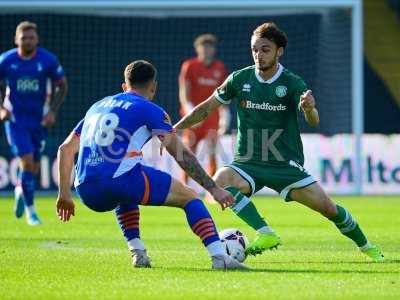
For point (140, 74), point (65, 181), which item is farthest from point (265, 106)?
point (65, 181)

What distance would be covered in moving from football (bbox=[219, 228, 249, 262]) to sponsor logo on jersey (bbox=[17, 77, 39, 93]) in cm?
625

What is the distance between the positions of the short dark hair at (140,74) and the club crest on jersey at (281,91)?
157cm

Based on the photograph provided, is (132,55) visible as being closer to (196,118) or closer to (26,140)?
(26,140)

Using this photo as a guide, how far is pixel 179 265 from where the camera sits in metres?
8.95

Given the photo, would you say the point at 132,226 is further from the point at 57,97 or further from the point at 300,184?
the point at 57,97

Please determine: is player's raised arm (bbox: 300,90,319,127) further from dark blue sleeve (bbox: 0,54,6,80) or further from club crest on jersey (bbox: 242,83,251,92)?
dark blue sleeve (bbox: 0,54,6,80)

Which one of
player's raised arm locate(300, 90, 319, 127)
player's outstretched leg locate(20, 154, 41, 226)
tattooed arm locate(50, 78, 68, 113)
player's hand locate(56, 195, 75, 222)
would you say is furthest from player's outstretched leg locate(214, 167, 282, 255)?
tattooed arm locate(50, 78, 68, 113)

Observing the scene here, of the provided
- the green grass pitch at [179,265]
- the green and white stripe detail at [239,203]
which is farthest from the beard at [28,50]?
the green and white stripe detail at [239,203]

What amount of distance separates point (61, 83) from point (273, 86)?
5678 mm

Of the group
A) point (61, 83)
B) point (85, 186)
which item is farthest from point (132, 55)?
point (85, 186)

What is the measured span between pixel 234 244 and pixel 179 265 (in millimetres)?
502

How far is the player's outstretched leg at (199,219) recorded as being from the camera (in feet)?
27.4

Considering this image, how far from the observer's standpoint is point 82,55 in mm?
24875

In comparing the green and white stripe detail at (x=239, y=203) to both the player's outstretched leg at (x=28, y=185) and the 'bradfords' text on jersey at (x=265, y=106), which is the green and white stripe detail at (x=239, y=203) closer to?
the 'bradfords' text on jersey at (x=265, y=106)
